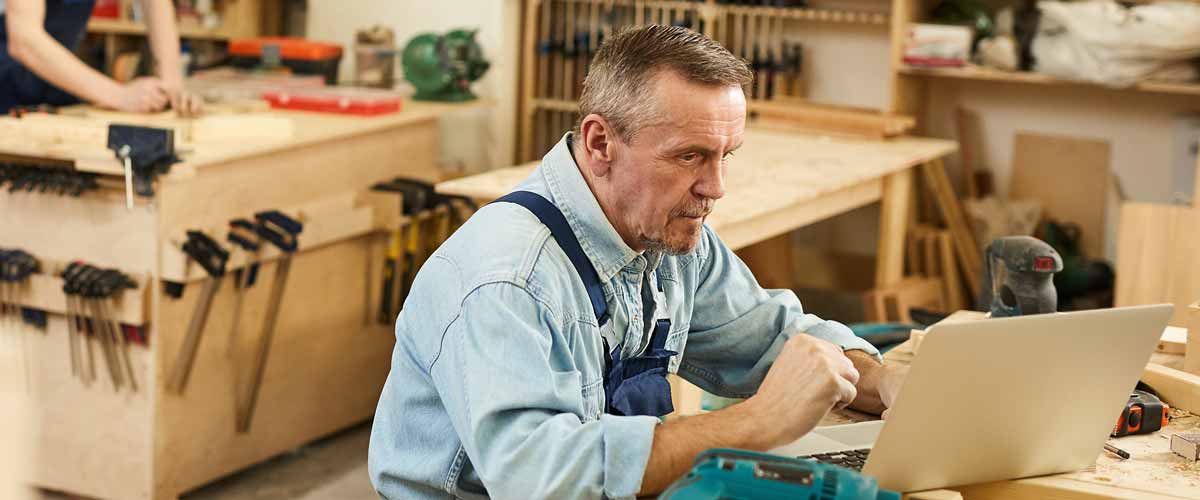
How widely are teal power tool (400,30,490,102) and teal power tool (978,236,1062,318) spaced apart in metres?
3.06

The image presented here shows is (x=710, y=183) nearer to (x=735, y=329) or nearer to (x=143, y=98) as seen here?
(x=735, y=329)

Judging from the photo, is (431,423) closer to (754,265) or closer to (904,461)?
(904,461)

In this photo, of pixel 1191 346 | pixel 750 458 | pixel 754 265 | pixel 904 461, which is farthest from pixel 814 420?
pixel 754 265

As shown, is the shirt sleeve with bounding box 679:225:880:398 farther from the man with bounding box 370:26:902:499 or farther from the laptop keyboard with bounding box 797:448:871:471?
the laptop keyboard with bounding box 797:448:871:471

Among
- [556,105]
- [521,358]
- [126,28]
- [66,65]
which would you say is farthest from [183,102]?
[521,358]

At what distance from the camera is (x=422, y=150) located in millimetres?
5148

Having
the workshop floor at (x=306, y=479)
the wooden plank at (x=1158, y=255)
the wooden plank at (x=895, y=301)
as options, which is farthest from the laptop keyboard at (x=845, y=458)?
the wooden plank at (x=895, y=301)

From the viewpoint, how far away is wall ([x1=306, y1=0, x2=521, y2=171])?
19.4ft

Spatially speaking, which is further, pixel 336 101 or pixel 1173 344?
pixel 336 101

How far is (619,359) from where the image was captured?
2.05 meters

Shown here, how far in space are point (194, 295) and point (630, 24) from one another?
2.80 m

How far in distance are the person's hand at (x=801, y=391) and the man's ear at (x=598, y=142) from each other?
0.39 m

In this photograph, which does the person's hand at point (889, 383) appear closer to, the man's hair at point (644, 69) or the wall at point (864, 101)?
the man's hair at point (644, 69)

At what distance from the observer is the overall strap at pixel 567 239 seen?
1939 millimetres
